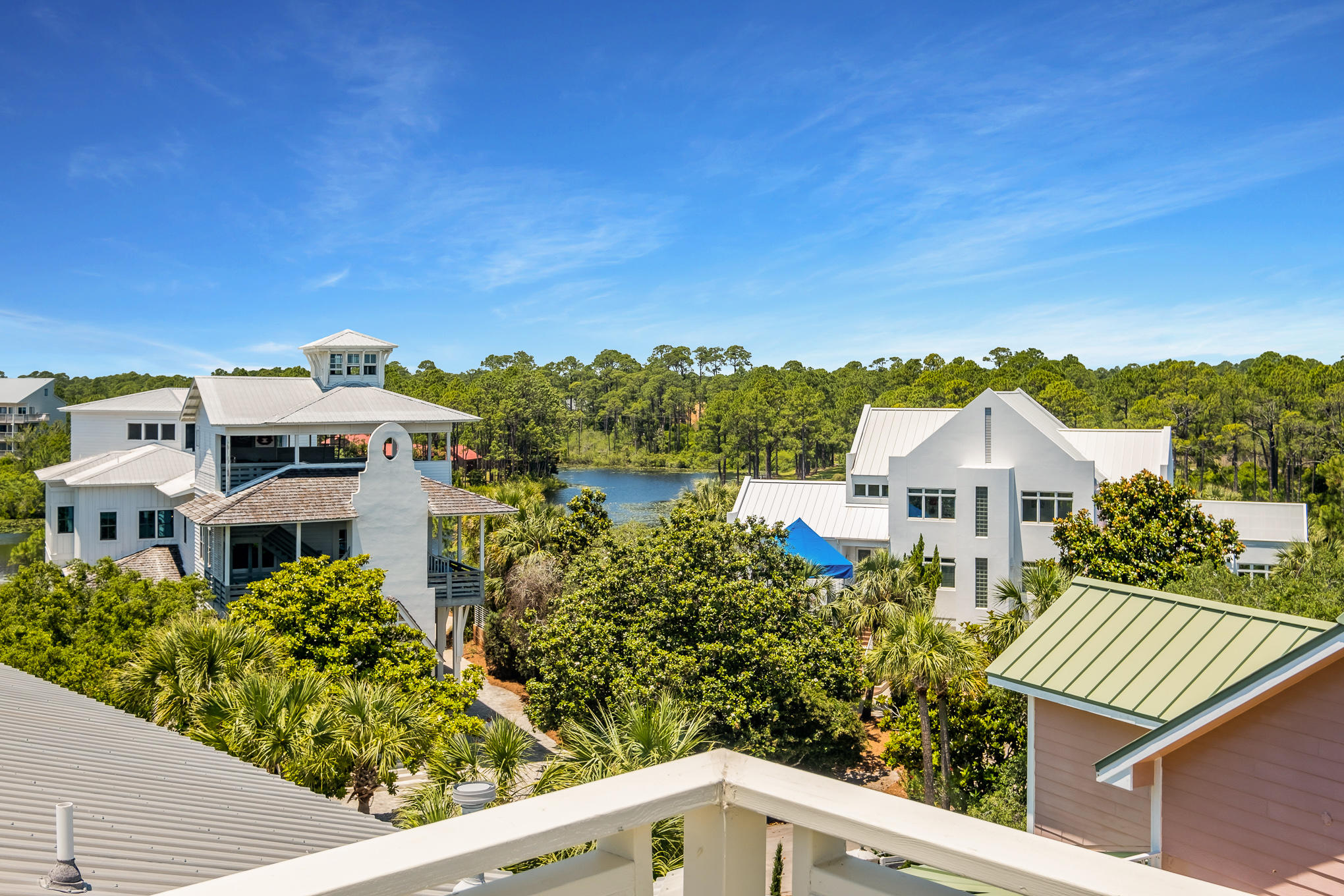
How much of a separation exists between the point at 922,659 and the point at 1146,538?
11357mm

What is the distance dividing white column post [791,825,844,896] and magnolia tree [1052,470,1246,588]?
2505cm

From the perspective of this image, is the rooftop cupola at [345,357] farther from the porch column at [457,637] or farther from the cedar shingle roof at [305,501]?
the porch column at [457,637]

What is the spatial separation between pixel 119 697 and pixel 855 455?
25527 millimetres

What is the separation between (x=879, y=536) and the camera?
31.9m

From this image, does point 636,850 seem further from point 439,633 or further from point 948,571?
point 948,571

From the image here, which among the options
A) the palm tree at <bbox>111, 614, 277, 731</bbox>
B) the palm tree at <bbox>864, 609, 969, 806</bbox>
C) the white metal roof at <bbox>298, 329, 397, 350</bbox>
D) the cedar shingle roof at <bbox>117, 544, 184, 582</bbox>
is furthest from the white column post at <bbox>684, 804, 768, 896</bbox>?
the white metal roof at <bbox>298, 329, 397, 350</bbox>

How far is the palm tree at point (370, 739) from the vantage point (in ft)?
39.4

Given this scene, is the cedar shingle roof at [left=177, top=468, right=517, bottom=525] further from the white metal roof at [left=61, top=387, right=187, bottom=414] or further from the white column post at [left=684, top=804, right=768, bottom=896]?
the white column post at [left=684, top=804, right=768, bottom=896]

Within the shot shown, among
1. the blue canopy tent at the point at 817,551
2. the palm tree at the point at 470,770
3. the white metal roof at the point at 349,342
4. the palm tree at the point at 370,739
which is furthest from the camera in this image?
the blue canopy tent at the point at 817,551

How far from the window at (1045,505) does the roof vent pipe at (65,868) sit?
29.6m

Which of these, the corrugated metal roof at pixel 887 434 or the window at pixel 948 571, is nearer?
the window at pixel 948 571

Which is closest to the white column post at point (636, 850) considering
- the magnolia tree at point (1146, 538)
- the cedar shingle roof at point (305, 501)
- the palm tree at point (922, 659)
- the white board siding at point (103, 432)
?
the palm tree at point (922, 659)

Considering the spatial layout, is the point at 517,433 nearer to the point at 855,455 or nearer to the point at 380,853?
the point at 855,455

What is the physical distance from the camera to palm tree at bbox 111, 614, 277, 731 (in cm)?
1340
